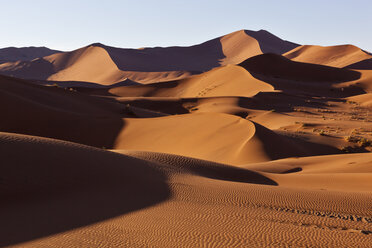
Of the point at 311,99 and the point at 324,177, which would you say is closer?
the point at 324,177

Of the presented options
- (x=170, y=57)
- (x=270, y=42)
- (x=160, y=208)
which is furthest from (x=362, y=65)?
(x=160, y=208)

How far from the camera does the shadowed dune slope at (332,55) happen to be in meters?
87.3

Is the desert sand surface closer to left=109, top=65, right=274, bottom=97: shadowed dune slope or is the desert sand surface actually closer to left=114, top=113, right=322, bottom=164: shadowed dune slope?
left=114, top=113, right=322, bottom=164: shadowed dune slope

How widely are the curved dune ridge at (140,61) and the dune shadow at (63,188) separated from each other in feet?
264

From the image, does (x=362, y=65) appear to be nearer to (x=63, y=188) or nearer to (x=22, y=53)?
(x=63, y=188)

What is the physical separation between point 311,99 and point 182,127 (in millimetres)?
23842

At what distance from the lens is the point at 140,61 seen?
113125 millimetres

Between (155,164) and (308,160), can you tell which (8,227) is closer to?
(155,164)

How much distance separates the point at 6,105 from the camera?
20.6 meters

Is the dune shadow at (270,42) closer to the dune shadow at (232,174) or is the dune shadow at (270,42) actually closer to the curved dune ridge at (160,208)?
the dune shadow at (232,174)

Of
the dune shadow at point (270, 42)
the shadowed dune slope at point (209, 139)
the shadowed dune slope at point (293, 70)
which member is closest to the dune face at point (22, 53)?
the dune shadow at point (270, 42)

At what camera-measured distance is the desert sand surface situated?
536cm

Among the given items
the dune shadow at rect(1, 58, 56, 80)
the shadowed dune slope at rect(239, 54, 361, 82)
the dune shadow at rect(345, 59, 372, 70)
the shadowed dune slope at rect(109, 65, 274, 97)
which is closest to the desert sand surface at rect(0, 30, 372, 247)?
the shadowed dune slope at rect(109, 65, 274, 97)

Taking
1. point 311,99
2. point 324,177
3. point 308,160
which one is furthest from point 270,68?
point 324,177
